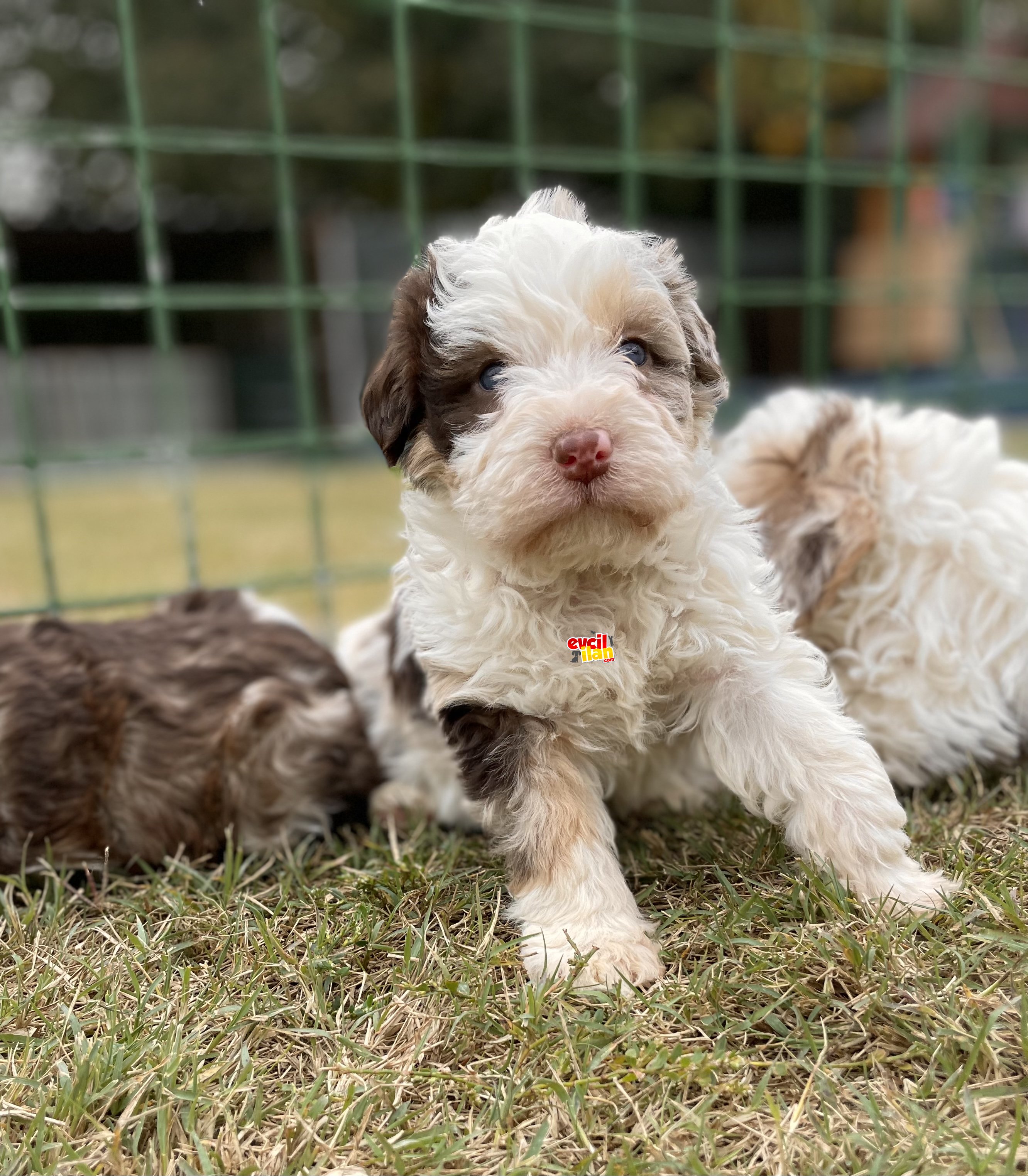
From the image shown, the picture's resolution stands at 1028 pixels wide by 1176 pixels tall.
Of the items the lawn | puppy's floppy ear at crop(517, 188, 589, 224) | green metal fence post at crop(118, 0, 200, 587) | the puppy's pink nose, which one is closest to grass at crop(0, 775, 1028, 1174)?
the lawn

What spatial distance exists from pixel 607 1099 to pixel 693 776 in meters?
1.33

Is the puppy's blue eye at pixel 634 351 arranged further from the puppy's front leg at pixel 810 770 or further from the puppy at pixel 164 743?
the puppy at pixel 164 743

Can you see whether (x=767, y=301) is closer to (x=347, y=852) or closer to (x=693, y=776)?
(x=693, y=776)

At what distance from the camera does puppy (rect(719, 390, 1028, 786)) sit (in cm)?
321

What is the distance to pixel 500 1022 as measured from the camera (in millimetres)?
2301

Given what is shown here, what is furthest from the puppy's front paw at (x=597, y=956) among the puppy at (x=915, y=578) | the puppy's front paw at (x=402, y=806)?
the puppy at (x=915, y=578)

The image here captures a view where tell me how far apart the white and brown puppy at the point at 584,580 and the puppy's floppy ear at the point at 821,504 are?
1.60 ft

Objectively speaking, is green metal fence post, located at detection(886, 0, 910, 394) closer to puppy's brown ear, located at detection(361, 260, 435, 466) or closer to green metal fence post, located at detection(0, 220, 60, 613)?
puppy's brown ear, located at detection(361, 260, 435, 466)

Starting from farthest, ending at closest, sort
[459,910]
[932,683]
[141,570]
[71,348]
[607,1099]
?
[71,348]
[141,570]
[932,683]
[459,910]
[607,1099]

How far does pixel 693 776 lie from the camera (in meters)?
3.25

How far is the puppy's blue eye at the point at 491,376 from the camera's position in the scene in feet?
8.57

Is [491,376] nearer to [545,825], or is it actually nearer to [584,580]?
[584,580]

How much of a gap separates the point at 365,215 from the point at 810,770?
854 inches

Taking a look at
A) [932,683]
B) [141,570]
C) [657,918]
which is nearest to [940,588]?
[932,683]
